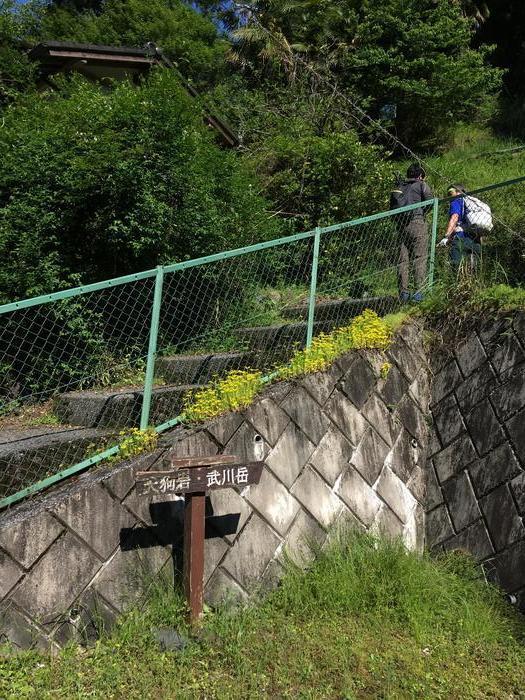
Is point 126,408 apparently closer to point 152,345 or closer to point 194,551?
point 152,345

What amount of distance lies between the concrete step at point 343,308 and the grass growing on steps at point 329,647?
Answer: 6.91 ft

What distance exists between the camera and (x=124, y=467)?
3.70 m

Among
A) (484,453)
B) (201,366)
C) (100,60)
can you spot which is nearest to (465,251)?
(484,453)

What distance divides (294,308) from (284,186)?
3.91 metres

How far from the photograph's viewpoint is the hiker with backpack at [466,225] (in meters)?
6.11

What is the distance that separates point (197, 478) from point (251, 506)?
0.71 meters

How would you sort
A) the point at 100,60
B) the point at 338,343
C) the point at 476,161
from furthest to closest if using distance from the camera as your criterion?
the point at 476,161 → the point at 100,60 → the point at 338,343

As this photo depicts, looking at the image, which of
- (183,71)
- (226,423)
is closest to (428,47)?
(183,71)

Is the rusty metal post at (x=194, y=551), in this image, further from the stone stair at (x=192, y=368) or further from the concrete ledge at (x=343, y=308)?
the concrete ledge at (x=343, y=308)

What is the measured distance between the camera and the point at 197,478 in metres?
3.59

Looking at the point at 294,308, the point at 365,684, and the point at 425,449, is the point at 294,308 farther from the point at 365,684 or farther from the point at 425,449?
the point at 365,684

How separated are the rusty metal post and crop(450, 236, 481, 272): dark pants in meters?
3.60

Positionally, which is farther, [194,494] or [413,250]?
[413,250]

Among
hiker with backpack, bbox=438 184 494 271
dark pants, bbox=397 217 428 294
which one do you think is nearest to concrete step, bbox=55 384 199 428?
dark pants, bbox=397 217 428 294
